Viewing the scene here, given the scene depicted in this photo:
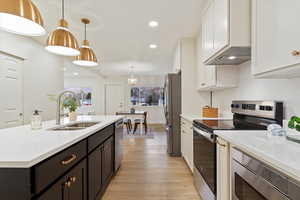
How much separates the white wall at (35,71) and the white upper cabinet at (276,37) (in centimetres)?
389

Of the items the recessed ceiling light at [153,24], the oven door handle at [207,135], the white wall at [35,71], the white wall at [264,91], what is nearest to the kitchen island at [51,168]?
the oven door handle at [207,135]

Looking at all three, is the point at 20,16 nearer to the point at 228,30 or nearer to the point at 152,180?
the point at 228,30

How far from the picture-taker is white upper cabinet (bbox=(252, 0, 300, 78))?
983mm

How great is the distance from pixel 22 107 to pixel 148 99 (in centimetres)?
584

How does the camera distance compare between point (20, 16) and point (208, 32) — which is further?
point (208, 32)

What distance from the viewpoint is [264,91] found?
1.76 meters

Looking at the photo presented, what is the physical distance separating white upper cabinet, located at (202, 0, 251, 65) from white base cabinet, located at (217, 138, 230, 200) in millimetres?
950

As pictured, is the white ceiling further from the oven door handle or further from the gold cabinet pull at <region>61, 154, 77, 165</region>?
the gold cabinet pull at <region>61, 154, 77, 165</region>

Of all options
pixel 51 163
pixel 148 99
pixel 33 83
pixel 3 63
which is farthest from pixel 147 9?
pixel 148 99

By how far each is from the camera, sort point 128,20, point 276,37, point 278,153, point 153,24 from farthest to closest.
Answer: point 153,24
point 128,20
point 276,37
point 278,153

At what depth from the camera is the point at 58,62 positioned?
4.68 m

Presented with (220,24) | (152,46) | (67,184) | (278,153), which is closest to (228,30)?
(220,24)

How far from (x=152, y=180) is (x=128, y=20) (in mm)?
2626

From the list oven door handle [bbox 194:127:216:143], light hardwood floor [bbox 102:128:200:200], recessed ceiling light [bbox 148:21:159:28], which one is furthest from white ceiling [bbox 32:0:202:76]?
light hardwood floor [bbox 102:128:200:200]
